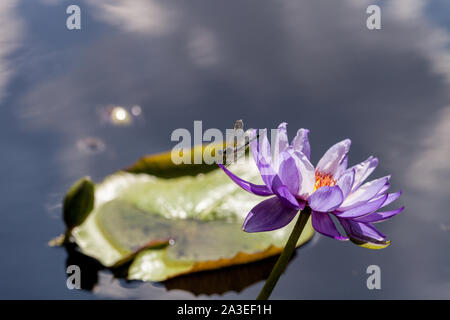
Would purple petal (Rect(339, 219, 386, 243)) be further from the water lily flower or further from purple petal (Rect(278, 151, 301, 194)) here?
purple petal (Rect(278, 151, 301, 194))

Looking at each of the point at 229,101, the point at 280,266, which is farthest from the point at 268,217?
the point at 229,101

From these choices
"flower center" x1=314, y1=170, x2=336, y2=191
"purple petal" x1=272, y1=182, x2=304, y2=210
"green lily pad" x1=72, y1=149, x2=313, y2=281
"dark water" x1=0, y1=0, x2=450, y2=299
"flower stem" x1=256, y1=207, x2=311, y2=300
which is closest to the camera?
"flower stem" x1=256, y1=207, x2=311, y2=300

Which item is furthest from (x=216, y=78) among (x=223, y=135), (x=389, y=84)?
(x=389, y=84)

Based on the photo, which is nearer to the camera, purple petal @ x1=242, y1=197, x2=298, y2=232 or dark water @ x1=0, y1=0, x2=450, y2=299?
purple petal @ x1=242, y1=197, x2=298, y2=232

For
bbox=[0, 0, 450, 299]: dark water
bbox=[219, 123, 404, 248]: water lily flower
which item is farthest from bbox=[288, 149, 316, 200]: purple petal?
bbox=[0, 0, 450, 299]: dark water

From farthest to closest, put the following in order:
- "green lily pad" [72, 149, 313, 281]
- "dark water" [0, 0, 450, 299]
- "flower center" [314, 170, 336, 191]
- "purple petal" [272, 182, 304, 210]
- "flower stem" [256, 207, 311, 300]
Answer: "dark water" [0, 0, 450, 299] < "green lily pad" [72, 149, 313, 281] < "flower center" [314, 170, 336, 191] < "purple petal" [272, 182, 304, 210] < "flower stem" [256, 207, 311, 300]

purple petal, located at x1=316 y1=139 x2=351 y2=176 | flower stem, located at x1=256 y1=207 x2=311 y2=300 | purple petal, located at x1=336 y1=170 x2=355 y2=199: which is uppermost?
purple petal, located at x1=316 y1=139 x2=351 y2=176

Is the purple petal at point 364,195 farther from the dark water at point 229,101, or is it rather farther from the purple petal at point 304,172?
the dark water at point 229,101

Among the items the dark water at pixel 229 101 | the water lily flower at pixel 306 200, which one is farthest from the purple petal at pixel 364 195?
the dark water at pixel 229 101

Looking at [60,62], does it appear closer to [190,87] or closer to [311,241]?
[190,87]
